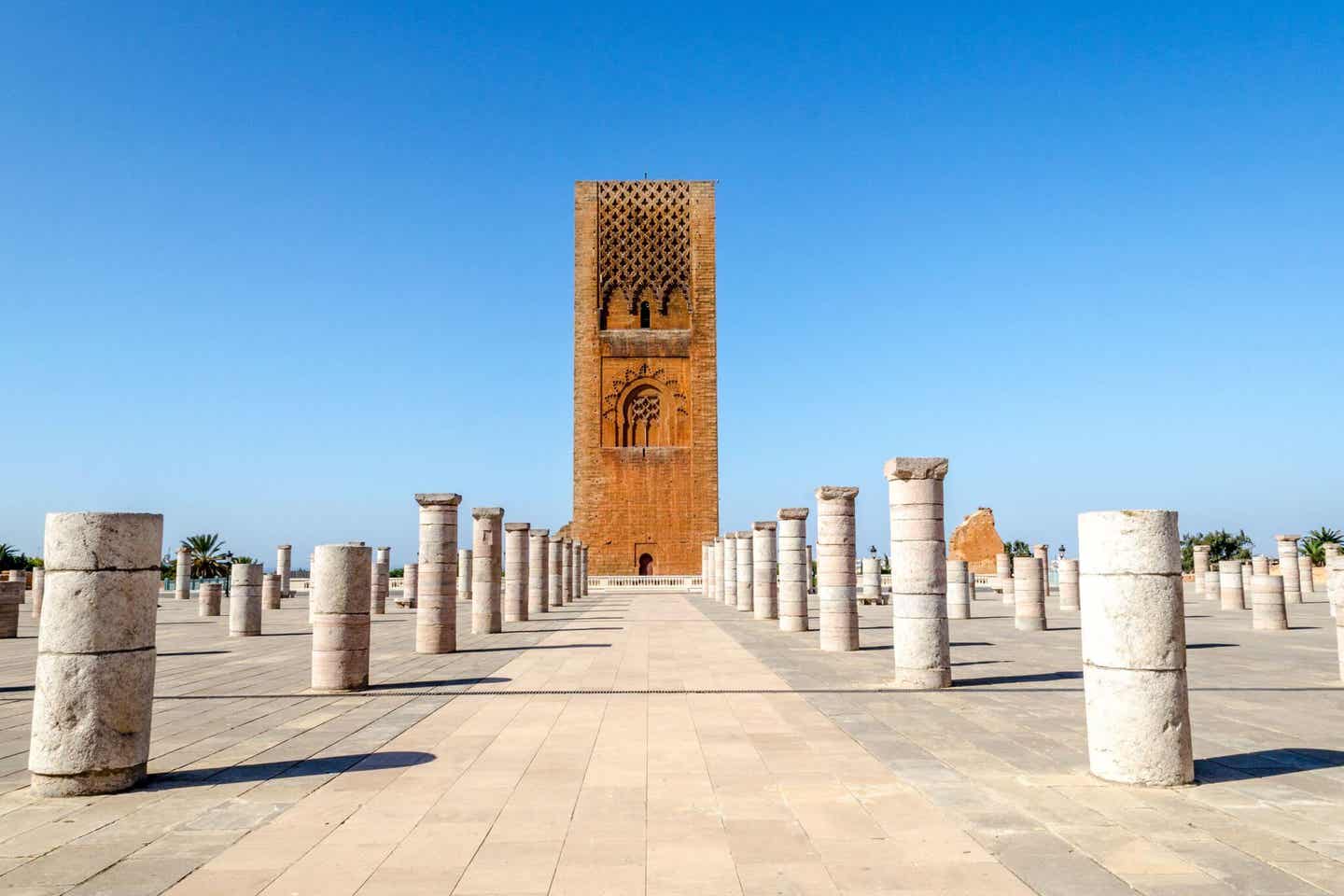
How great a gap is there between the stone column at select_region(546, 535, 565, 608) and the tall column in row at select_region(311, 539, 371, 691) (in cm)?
1822

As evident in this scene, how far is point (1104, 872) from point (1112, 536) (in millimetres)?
2452

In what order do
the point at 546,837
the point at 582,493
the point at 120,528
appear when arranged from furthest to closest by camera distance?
the point at 582,493 < the point at 120,528 < the point at 546,837

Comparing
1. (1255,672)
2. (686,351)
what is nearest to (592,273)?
(686,351)

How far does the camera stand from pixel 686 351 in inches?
1877

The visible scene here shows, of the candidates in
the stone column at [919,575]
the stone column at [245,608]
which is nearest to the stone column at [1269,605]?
the stone column at [919,575]

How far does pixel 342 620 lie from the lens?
32.0 ft

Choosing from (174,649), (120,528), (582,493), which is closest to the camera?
(120,528)

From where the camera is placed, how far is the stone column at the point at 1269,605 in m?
16.9

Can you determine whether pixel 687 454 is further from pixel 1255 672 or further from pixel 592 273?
pixel 1255 672

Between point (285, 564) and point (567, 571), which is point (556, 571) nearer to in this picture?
point (567, 571)

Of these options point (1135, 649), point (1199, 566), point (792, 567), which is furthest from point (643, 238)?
point (1135, 649)

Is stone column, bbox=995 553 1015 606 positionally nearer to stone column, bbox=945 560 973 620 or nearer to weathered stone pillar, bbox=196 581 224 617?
stone column, bbox=945 560 973 620

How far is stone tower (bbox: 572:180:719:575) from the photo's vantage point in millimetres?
46125

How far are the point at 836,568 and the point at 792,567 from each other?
10.5 ft
